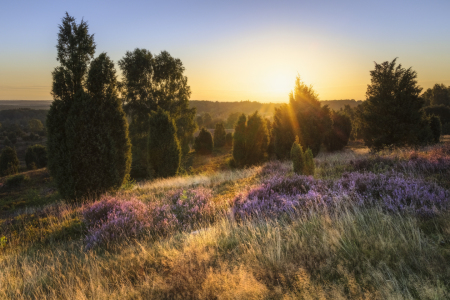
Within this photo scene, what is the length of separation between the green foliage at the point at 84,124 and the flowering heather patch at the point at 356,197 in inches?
231

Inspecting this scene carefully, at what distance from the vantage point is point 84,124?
852cm

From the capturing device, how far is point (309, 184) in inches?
230

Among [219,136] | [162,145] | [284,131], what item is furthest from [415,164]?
[219,136]

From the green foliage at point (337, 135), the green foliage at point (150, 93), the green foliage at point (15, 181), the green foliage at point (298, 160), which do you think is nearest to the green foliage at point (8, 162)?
the green foliage at point (15, 181)

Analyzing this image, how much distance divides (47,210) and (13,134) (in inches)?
2700

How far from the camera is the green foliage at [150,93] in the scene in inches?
1032

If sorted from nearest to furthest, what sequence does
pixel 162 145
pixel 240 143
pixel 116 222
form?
pixel 116 222 < pixel 162 145 < pixel 240 143

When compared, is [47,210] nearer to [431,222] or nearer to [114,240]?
[114,240]

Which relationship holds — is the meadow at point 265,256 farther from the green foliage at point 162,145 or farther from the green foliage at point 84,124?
the green foliage at point 162,145

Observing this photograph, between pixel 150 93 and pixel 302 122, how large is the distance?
18.5 metres

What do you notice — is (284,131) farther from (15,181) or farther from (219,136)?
(219,136)

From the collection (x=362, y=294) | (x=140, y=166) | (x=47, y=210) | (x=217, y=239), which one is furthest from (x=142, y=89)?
(x=362, y=294)

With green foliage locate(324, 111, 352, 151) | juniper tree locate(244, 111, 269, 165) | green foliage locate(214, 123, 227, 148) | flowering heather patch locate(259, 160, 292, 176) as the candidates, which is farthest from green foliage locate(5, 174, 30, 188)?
green foliage locate(324, 111, 352, 151)

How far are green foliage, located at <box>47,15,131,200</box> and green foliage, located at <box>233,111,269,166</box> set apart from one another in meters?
10.4
